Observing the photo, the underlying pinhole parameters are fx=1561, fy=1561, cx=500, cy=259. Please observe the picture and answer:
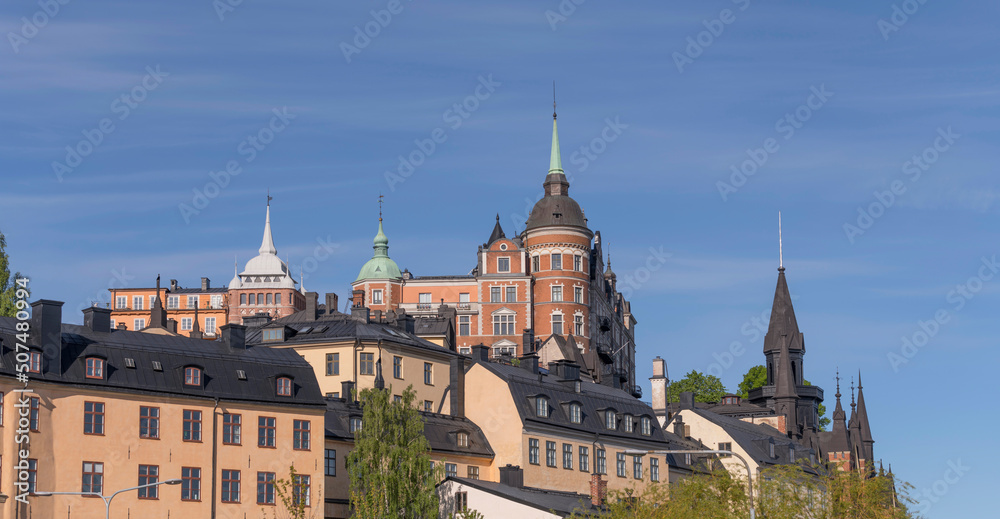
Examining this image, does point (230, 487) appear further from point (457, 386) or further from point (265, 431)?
point (457, 386)

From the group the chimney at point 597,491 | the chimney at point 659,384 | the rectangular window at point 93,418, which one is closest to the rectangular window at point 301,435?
the rectangular window at point 93,418

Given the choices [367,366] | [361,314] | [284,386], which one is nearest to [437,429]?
[367,366]

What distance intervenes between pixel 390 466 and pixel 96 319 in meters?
14.8

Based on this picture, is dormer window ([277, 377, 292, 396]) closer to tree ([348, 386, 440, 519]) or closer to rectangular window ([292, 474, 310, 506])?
tree ([348, 386, 440, 519])

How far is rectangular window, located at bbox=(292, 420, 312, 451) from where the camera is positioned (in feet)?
236

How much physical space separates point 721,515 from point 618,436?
32915 millimetres

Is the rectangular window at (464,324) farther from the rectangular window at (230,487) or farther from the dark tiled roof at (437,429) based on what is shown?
the rectangular window at (230,487)

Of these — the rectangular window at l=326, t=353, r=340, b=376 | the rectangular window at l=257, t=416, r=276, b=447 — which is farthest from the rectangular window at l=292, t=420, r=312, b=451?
the rectangular window at l=326, t=353, r=340, b=376

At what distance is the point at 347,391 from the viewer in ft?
274

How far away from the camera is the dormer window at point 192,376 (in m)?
69.2

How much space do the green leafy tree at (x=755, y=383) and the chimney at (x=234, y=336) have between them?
3744 inches

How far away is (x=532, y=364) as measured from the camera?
9975 centimetres

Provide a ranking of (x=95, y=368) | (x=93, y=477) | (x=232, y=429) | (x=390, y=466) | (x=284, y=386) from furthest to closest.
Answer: (x=284, y=386), (x=390, y=466), (x=232, y=429), (x=95, y=368), (x=93, y=477)

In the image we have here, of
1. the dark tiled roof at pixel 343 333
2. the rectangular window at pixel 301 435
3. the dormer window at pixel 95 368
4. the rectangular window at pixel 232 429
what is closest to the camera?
the dormer window at pixel 95 368
